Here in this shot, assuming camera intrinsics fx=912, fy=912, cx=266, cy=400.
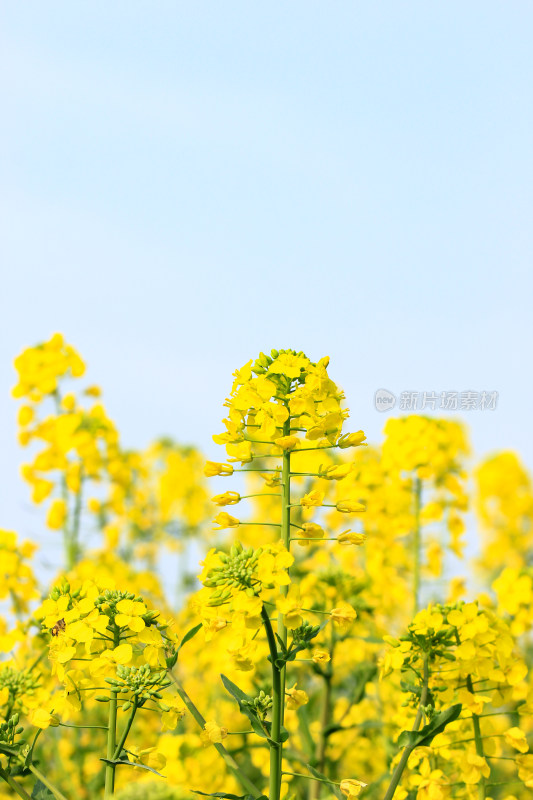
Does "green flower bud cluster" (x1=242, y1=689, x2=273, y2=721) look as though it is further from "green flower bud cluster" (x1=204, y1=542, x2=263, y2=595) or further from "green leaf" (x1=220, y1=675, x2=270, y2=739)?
"green flower bud cluster" (x1=204, y1=542, x2=263, y2=595)

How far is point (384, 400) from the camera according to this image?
4.04m

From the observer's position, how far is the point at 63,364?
5.52 m

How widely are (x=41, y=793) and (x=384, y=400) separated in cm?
226

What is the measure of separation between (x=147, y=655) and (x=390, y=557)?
12.3ft

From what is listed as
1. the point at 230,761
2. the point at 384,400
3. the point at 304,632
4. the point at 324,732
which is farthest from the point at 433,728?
the point at 384,400

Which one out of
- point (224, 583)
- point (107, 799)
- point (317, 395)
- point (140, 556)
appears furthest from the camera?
point (140, 556)

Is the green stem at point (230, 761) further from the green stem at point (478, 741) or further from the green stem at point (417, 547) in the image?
the green stem at point (417, 547)

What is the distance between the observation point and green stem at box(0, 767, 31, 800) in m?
2.24

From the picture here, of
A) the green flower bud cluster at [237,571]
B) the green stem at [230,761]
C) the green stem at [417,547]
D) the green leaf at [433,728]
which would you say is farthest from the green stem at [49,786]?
the green stem at [417,547]

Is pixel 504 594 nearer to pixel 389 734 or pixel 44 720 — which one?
pixel 389 734

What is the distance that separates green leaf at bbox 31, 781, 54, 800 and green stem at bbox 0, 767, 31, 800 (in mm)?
30

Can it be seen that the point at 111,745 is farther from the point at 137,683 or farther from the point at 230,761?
the point at 230,761

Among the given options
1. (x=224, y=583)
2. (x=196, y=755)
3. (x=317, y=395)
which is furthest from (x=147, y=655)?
(x=196, y=755)

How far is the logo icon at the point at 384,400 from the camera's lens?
13.1 ft
